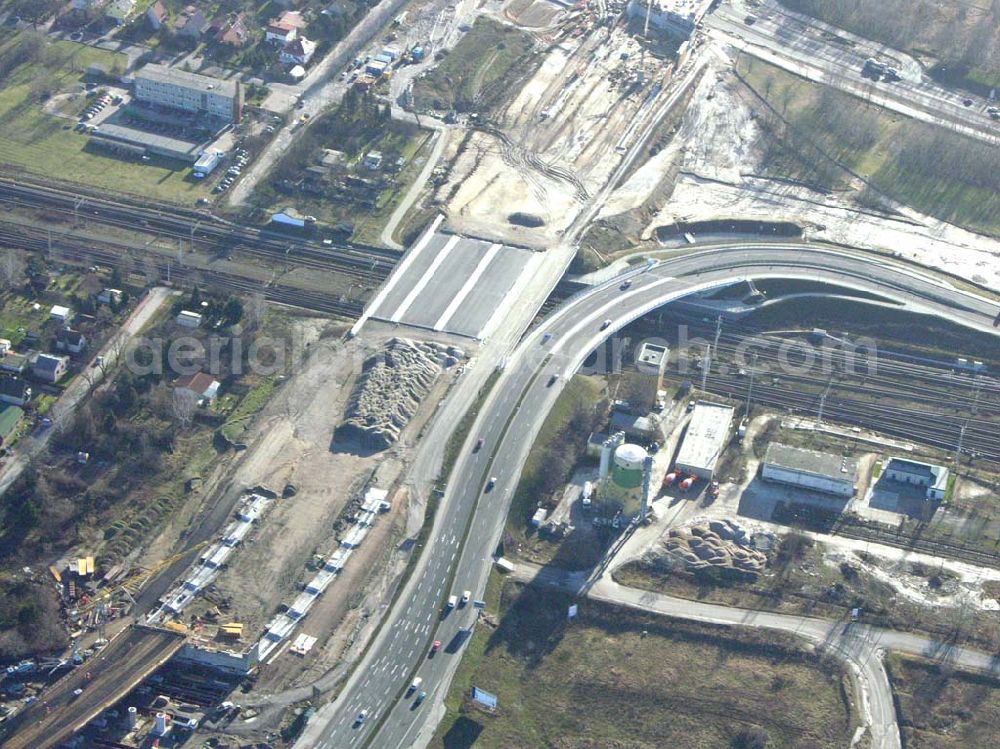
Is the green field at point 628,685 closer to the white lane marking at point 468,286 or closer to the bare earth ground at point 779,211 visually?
the white lane marking at point 468,286

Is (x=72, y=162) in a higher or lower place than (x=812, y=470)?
higher

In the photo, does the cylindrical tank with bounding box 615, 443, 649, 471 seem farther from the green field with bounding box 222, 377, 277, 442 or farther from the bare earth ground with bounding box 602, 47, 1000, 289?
the bare earth ground with bounding box 602, 47, 1000, 289

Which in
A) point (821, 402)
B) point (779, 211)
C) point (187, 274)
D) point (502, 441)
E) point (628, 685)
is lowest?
point (628, 685)

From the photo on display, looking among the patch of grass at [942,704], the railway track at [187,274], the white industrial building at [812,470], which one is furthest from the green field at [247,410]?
the patch of grass at [942,704]

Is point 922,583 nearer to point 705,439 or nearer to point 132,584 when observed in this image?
point 705,439

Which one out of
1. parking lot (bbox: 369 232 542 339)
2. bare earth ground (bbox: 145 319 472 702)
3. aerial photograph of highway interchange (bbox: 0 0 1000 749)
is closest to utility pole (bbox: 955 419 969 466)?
aerial photograph of highway interchange (bbox: 0 0 1000 749)

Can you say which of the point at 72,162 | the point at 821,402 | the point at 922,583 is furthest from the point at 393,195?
the point at 922,583

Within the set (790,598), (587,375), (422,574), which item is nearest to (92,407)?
(422,574)
